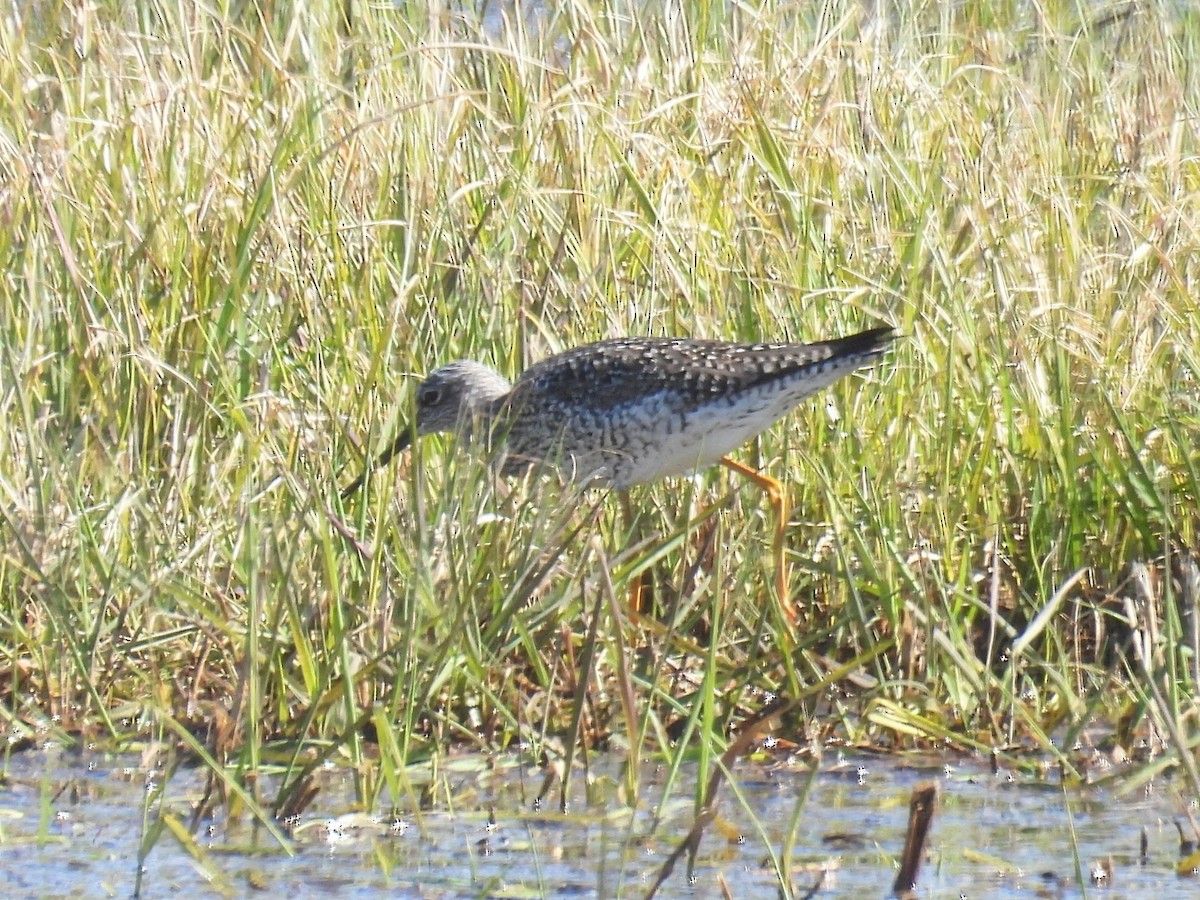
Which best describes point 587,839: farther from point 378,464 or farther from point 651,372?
point 651,372

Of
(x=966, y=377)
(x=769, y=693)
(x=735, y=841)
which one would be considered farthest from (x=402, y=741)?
(x=966, y=377)

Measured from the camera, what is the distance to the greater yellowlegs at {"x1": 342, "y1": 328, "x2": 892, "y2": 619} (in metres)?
4.94

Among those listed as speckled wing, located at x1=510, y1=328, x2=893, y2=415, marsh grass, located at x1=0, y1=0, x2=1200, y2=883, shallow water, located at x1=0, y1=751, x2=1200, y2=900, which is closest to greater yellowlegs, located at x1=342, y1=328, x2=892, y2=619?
speckled wing, located at x1=510, y1=328, x2=893, y2=415

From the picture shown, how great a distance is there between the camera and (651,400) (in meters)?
5.17

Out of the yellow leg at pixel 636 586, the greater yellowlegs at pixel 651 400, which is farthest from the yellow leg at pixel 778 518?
the yellow leg at pixel 636 586

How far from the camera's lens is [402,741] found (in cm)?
353

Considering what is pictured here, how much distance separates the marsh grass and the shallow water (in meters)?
0.10

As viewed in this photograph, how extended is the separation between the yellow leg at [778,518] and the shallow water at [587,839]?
65 centimetres

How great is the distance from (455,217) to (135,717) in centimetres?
204

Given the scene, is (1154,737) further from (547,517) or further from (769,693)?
(547,517)

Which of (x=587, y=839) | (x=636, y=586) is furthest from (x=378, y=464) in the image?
(x=587, y=839)

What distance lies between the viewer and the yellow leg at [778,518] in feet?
14.4

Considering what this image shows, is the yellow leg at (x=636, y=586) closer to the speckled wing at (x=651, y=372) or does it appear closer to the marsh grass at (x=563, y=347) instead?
the marsh grass at (x=563, y=347)

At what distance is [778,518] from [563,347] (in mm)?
1140
